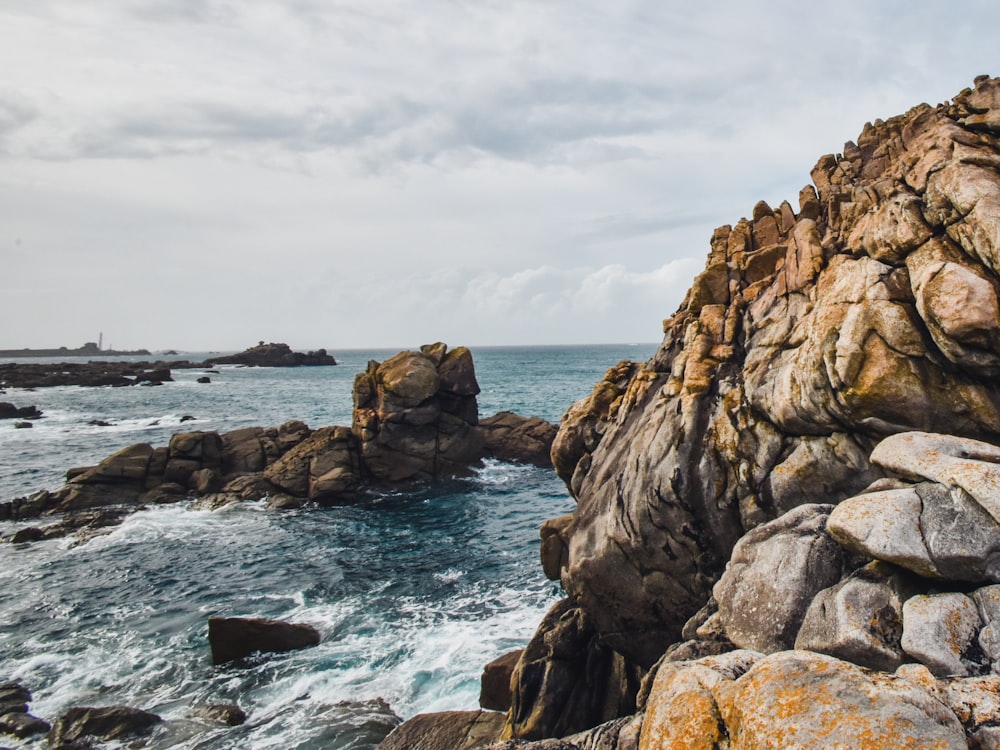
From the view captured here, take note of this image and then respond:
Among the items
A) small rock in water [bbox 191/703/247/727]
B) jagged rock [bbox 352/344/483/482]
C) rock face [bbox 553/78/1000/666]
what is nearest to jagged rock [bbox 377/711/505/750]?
rock face [bbox 553/78/1000/666]

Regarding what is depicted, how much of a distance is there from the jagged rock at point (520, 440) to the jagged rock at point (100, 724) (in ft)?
123

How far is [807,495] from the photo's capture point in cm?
1323

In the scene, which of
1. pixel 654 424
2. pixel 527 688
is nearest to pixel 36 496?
pixel 527 688

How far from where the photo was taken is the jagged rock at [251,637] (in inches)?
837

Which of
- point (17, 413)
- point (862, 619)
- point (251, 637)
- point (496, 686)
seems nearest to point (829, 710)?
point (862, 619)

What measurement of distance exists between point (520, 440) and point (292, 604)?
1229 inches

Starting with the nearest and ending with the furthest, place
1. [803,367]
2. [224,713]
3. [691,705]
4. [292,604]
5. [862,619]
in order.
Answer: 1. [691,705]
2. [862,619]
3. [803,367]
4. [224,713]
5. [292,604]

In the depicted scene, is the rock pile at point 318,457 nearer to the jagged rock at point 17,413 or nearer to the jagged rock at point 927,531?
the jagged rock at point 927,531

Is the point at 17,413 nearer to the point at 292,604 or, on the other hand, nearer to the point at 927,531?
the point at 292,604

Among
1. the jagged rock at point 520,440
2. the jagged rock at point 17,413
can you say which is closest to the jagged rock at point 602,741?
the jagged rock at point 520,440

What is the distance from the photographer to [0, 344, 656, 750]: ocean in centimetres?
1873

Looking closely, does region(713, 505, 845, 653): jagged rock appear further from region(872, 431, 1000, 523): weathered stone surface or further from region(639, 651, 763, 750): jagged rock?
region(872, 431, 1000, 523): weathered stone surface

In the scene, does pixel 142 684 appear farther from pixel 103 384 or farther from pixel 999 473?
pixel 103 384

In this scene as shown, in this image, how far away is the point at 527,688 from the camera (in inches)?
607
